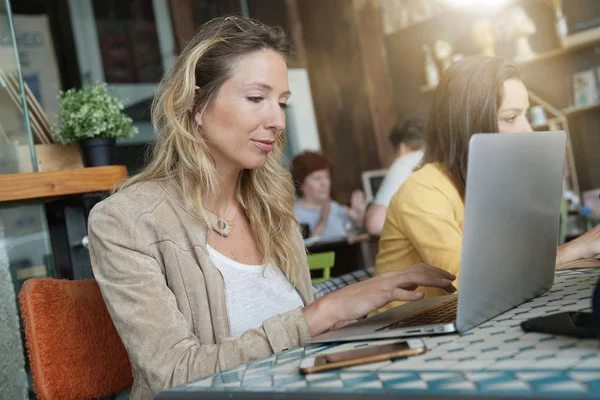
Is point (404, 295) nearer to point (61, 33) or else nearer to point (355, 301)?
point (355, 301)

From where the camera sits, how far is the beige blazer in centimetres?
123

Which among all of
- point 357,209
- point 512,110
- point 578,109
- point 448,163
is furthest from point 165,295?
point 357,209

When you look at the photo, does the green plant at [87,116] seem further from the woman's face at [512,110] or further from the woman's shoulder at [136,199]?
the woman's face at [512,110]

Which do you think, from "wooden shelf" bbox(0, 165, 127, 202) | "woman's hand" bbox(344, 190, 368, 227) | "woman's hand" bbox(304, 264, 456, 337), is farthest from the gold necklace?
"woman's hand" bbox(344, 190, 368, 227)

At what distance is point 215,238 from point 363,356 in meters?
0.77

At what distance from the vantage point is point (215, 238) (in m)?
1.61

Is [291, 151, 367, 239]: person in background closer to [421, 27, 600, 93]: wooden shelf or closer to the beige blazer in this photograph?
[421, 27, 600, 93]: wooden shelf

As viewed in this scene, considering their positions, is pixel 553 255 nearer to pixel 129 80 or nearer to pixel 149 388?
pixel 149 388

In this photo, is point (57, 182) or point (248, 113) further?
point (57, 182)

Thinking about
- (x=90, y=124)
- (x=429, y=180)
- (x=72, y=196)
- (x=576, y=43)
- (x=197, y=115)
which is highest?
(x=576, y=43)

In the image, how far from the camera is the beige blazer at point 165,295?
123 cm

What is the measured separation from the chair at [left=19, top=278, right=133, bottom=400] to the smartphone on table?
0.64m

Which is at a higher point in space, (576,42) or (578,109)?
(576,42)

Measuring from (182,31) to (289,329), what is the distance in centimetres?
534
